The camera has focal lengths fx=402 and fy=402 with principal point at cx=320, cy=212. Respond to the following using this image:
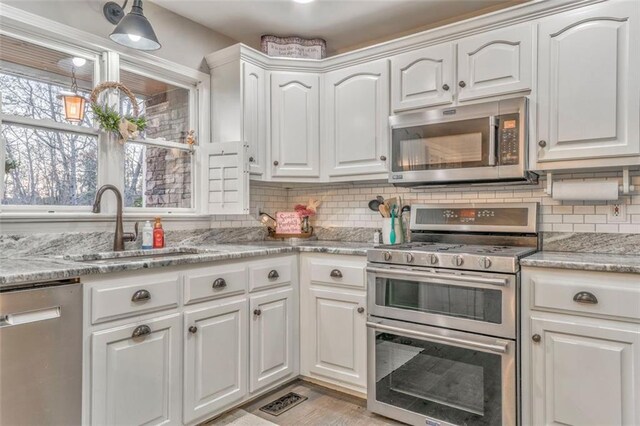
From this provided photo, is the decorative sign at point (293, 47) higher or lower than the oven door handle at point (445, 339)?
higher

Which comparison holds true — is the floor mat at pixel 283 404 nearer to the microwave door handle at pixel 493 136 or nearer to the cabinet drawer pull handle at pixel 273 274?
the cabinet drawer pull handle at pixel 273 274

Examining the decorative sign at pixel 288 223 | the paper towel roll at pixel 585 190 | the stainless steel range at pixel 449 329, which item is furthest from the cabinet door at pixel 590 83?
the decorative sign at pixel 288 223

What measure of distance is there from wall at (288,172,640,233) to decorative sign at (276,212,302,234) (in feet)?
0.81

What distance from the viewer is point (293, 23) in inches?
111

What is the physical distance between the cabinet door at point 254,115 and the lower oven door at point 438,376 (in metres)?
1.31

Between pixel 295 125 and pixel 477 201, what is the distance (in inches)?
52.8

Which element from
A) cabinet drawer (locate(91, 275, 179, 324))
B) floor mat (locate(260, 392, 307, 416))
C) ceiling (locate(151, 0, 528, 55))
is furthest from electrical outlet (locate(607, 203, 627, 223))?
cabinet drawer (locate(91, 275, 179, 324))

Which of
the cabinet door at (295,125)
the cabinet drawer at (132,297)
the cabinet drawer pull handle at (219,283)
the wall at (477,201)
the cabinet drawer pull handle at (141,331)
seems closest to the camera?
the cabinet drawer at (132,297)

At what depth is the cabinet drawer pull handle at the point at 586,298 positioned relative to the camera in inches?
67.1

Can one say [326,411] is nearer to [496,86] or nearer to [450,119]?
[450,119]

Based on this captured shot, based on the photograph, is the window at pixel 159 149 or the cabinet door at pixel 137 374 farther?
the window at pixel 159 149

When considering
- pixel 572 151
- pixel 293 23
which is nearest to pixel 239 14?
pixel 293 23

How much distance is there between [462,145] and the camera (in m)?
2.32

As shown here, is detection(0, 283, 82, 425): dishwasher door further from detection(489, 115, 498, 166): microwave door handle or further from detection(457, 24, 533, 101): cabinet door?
detection(457, 24, 533, 101): cabinet door
